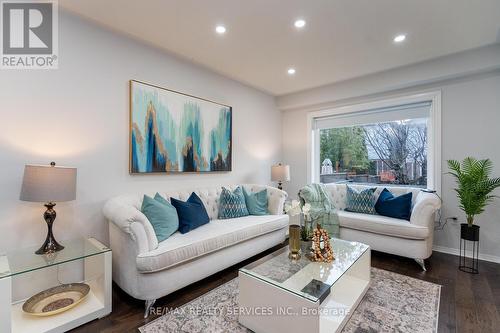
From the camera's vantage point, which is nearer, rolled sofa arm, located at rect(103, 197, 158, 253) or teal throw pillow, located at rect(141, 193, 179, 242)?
rolled sofa arm, located at rect(103, 197, 158, 253)

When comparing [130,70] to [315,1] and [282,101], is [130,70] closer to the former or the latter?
[315,1]

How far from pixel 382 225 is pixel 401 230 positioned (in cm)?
21

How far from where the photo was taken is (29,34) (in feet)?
7.00

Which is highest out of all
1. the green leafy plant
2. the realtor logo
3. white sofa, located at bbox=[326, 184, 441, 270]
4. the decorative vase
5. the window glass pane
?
the realtor logo

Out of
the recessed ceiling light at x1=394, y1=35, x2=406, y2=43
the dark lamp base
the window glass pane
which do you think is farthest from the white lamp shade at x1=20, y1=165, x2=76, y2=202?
the window glass pane

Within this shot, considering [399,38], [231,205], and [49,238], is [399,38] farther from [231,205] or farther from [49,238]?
[49,238]

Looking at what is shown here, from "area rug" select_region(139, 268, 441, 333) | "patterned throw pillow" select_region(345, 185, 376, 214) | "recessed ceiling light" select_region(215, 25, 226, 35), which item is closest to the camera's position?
"area rug" select_region(139, 268, 441, 333)

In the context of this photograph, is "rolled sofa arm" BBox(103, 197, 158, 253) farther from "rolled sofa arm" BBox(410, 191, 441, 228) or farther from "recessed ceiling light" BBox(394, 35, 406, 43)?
"recessed ceiling light" BBox(394, 35, 406, 43)

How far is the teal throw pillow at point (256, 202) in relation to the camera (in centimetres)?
338

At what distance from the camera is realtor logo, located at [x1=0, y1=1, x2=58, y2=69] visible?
6.60ft

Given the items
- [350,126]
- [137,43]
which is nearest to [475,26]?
[350,126]

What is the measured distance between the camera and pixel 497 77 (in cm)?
301

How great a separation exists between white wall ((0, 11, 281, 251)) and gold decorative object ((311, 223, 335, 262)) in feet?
6.39

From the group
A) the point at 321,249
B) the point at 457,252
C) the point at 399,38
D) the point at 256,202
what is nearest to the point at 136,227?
the point at 321,249
